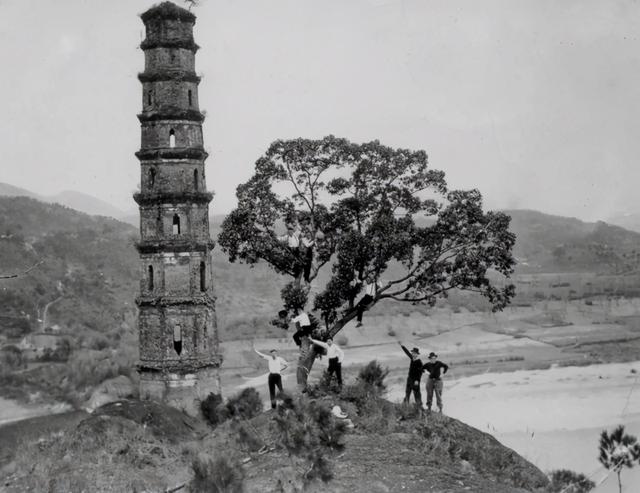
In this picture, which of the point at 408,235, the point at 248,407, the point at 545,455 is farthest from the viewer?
the point at 545,455

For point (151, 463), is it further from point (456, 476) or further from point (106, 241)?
point (106, 241)

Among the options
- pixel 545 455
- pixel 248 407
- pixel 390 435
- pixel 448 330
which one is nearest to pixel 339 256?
pixel 390 435

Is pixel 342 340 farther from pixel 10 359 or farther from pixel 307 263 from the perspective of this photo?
pixel 307 263

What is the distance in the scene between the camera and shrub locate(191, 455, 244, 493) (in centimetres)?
1521

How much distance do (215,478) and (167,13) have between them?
25.2 m

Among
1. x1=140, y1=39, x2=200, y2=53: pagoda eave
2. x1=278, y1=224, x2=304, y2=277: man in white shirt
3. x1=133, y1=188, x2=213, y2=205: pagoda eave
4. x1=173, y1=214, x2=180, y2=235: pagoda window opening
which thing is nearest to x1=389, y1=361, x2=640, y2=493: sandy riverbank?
x1=173, y1=214, x2=180, y2=235: pagoda window opening

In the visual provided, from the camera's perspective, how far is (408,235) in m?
24.7

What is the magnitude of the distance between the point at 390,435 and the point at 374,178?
8.91 m

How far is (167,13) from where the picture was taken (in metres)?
34.7

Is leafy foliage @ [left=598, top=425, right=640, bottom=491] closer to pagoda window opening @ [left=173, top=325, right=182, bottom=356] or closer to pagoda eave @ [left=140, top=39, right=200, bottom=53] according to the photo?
pagoda window opening @ [left=173, top=325, right=182, bottom=356]

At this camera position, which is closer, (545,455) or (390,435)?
(390,435)

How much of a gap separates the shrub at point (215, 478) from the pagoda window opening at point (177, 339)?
18.7 metres

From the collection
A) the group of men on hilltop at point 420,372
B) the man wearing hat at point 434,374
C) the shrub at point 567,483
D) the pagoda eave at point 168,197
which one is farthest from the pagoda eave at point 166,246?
the shrub at point 567,483

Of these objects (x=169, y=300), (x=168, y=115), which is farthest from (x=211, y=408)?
(x=168, y=115)
